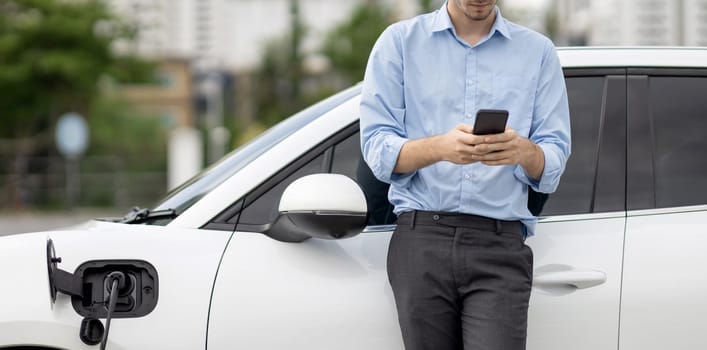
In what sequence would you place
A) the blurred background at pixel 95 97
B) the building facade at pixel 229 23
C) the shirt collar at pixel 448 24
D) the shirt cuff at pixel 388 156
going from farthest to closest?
the building facade at pixel 229 23
the blurred background at pixel 95 97
the shirt collar at pixel 448 24
the shirt cuff at pixel 388 156

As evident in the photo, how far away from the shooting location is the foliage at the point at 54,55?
2841cm

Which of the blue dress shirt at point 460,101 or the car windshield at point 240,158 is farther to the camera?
the car windshield at point 240,158

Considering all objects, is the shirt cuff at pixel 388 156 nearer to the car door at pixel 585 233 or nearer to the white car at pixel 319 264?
the white car at pixel 319 264

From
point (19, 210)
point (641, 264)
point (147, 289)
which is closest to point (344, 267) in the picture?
point (147, 289)

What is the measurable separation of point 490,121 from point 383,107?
40cm

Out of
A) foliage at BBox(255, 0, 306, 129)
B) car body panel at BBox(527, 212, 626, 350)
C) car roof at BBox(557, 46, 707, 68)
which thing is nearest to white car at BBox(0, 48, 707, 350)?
car body panel at BBox(527, 212, 626, 350)

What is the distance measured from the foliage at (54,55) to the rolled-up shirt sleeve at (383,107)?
27105 millimetres

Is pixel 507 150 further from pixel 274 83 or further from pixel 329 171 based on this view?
pixel 274 83

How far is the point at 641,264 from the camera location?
269 centimetres

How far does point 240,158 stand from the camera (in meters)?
3.12

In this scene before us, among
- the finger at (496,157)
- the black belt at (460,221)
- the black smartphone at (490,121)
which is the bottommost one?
the black belt at (460,221)

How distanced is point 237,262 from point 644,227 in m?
1.18

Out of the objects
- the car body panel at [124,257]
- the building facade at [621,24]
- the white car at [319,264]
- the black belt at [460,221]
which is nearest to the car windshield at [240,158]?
the white car at [319,264]

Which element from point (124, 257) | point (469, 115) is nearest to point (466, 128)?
point (469, 115)
